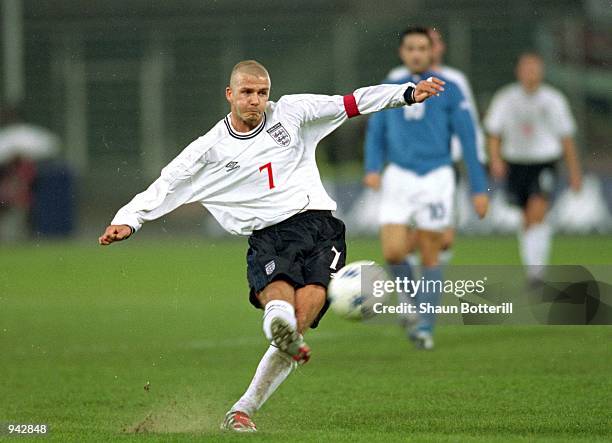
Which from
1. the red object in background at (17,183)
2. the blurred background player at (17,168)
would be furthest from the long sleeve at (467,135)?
the red object in background at (17,183)

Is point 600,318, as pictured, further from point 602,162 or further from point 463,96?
point 602,162

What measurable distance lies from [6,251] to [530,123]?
10646mm

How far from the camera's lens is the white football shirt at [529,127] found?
14250 millimetres

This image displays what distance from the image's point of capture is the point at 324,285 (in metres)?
6.91

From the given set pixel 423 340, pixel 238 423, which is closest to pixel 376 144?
pixel 423 340

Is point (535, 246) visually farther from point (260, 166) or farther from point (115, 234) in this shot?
point (115, 234)

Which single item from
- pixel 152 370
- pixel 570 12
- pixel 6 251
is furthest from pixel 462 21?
pixel 152 370

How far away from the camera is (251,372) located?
30.8 ft

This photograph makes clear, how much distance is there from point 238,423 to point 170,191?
1.28 m

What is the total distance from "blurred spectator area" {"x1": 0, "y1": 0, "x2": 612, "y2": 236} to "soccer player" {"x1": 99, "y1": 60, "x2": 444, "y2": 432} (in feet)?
52.3

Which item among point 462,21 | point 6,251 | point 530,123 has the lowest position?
point 6,251

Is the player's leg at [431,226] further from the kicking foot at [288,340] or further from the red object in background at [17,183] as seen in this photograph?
the red object in background at [17,183]

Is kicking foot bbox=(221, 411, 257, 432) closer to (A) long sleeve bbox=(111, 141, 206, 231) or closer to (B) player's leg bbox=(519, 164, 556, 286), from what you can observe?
(A) long sleeve bbox=(111, 141, 206, 231)

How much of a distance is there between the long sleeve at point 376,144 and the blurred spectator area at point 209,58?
12.3m
